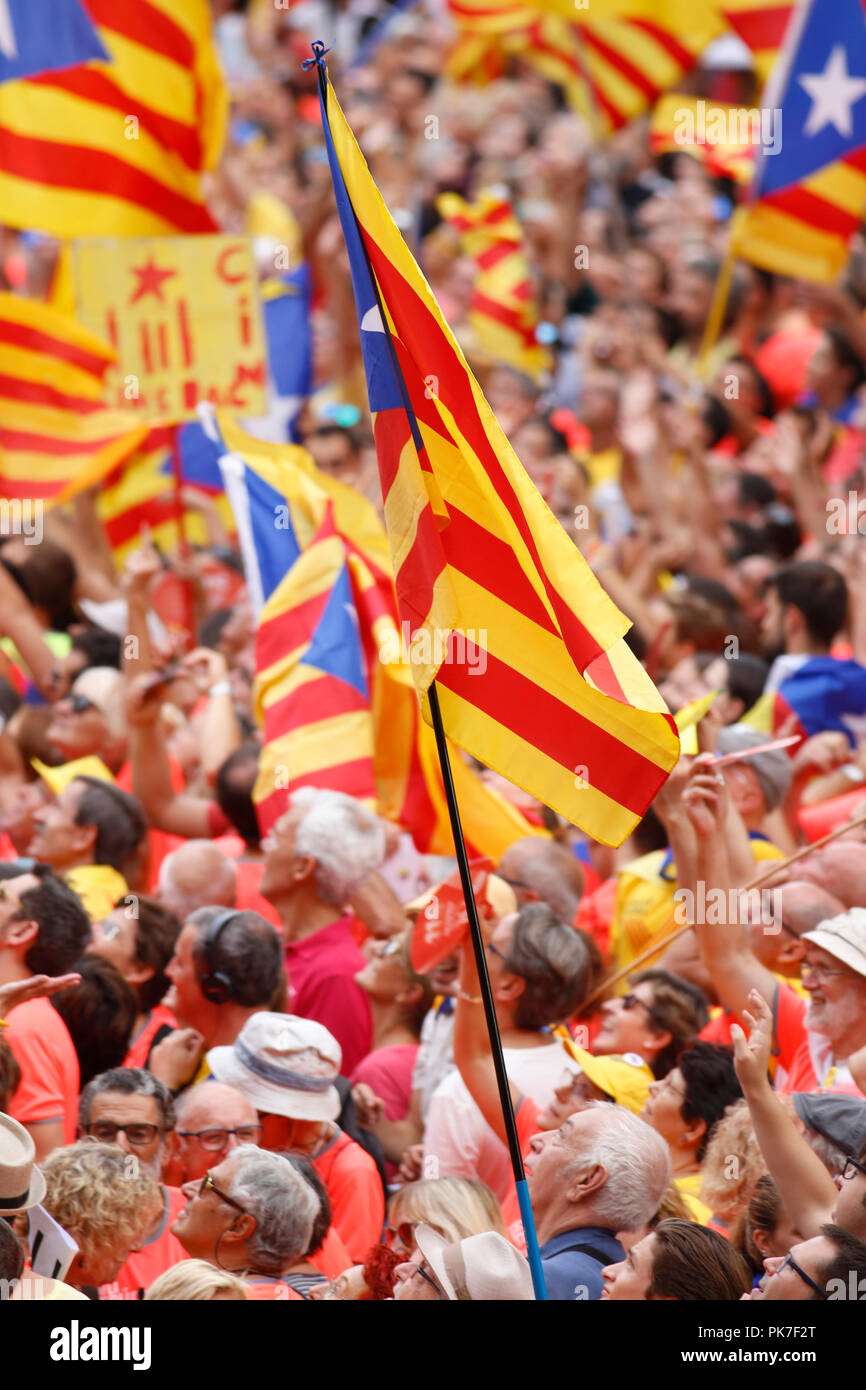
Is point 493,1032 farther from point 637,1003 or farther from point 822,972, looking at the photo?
point 637,1003

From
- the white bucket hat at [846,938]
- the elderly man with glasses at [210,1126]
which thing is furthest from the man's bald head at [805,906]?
the elderly man with glasses at [210,1126]

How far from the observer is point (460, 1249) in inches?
135

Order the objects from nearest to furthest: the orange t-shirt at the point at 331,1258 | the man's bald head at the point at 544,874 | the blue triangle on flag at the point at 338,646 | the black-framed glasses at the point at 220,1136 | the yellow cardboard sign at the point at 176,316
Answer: the orange t-shirt at the point at 331,1258, the black-framed glasses at the point at 220,1136, the man's bald head at the point at 544,874, the blue triangle on flag at the point at 338,646, the yellow cardboard sign at the point at 176,316

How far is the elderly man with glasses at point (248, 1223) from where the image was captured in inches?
152

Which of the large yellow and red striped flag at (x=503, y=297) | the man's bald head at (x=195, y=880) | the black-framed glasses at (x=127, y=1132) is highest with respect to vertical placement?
the large yellow and red striped flag at (x=503, y=297)

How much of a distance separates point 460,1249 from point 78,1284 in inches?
36.4

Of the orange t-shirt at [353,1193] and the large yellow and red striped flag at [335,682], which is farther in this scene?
the large yellow and red striped flag at [335,682]

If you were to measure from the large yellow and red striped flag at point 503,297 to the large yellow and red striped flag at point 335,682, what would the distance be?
427 cm

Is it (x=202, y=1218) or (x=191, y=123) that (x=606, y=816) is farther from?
(x=191, y=123)

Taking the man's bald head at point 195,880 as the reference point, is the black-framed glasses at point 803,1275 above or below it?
below

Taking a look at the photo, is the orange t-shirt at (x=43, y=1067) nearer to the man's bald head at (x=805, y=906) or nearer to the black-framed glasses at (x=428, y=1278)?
the black-framed glasses at (x=428, y=1278)

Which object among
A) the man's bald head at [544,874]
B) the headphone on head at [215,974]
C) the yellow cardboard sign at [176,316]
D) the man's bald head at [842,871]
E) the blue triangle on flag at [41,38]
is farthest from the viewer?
the blue triangle on flag at [41,38]

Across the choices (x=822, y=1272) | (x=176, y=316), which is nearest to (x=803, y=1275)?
(x=822, y=1272)

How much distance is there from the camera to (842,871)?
209 inches
